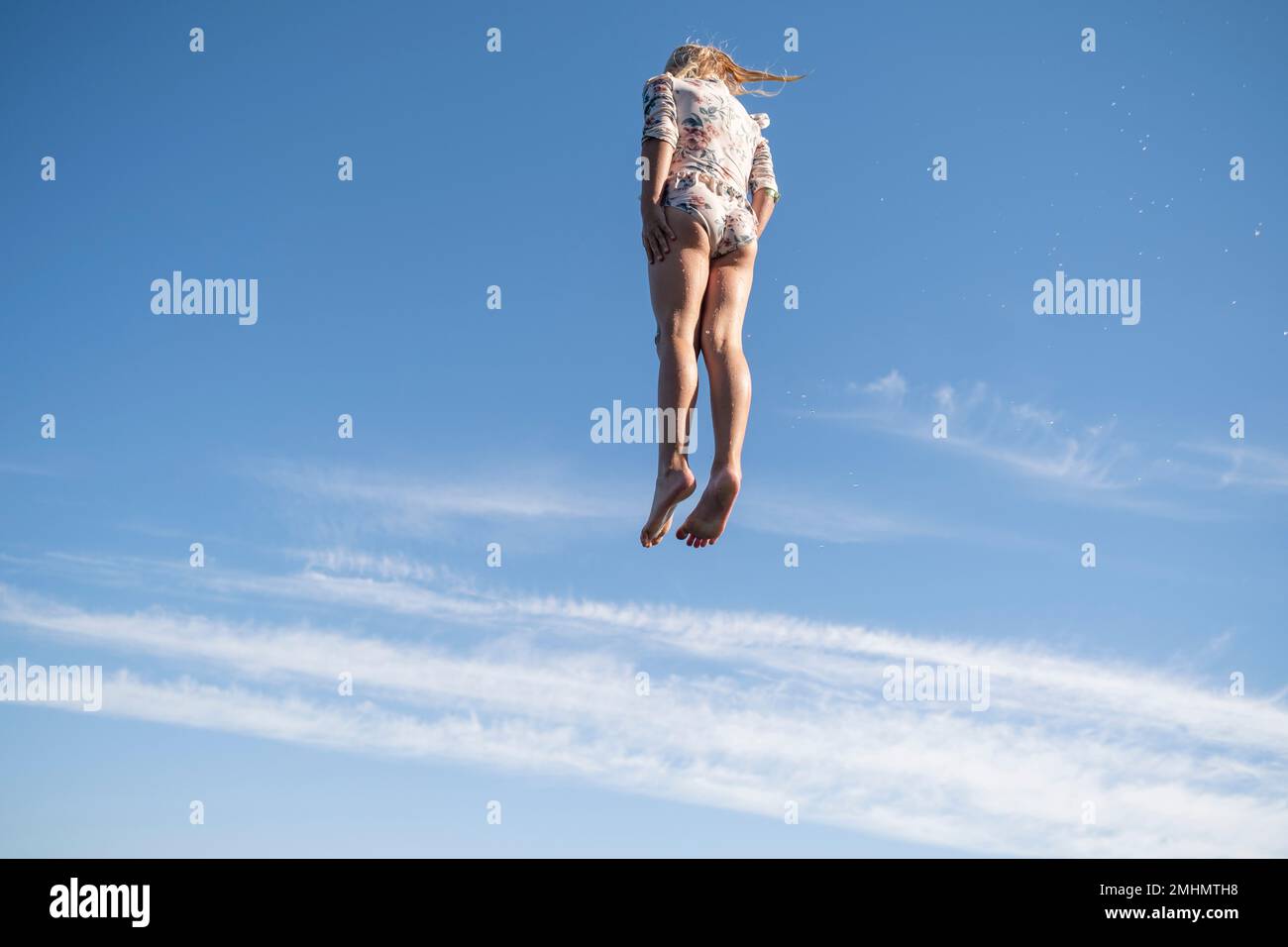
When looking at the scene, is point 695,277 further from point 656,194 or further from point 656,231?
point 656,194

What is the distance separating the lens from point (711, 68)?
868 centimetres

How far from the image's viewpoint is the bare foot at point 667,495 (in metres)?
7.79

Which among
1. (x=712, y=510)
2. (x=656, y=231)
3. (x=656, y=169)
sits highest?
(x=656, y=169)

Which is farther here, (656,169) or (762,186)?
(762,186)

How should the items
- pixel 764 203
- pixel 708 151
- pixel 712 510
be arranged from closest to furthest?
pixel 712 510
pixel 708 151
pixel 764 203

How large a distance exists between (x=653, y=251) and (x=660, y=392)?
89 centimetres

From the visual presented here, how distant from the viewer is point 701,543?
7.82 metres

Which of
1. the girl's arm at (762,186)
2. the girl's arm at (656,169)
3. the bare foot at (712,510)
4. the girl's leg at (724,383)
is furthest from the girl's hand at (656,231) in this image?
the bare foot at (712,510)

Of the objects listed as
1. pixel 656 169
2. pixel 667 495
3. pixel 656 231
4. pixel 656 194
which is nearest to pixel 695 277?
pixel 656 231

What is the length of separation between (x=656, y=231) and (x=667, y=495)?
164 centimetres

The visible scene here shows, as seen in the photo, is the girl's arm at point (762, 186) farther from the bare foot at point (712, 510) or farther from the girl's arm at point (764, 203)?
the bare foot at point (712, 510)

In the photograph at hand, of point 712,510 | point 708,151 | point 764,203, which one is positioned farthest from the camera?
point 764,203

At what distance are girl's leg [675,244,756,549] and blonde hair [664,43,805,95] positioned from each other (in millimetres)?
1332

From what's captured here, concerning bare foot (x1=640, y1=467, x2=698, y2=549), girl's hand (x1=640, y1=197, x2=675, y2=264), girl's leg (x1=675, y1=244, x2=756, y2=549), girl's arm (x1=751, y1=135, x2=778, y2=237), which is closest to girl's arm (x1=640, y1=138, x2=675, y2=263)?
girl's hand (x1=640, y1=197, x2=675, y2=264)
